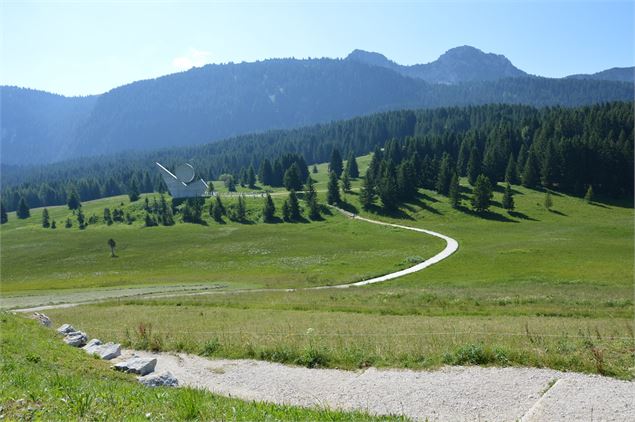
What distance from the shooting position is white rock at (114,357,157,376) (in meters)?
15.9

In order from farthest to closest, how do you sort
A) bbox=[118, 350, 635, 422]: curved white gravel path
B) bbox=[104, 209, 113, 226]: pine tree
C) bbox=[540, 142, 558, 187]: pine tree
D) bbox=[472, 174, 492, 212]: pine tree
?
bbox=[104, 209, 113, 226]: pine tree < bbox=[540, 142, 558, 187]: pine tree < bbox=[472, 174, 492, 212]: pine tree < bbox=[118, 350, 635, 422]: curved white gravel path

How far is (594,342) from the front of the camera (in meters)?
17.3

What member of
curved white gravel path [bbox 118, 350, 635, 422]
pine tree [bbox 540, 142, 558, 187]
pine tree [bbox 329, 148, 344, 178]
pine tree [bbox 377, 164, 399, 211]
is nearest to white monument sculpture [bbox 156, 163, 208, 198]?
pine tree [bbox 329, 148, 344, 178]

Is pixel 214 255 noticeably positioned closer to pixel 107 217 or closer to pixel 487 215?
pixel 487 215

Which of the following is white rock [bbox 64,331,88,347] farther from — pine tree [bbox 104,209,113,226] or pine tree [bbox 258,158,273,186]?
pine tree [bbox 258,158,273,186]

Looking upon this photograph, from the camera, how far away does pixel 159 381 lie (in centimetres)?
1451

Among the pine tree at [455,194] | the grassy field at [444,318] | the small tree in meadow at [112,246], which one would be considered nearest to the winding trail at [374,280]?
the grassy field at [444,318]

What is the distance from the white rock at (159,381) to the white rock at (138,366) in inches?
48.6

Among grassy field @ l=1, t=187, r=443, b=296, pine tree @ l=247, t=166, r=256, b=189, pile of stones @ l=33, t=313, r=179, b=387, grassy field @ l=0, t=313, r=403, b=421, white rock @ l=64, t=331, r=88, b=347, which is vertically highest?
grassy field @ l=0, t=313, r=403, b=421

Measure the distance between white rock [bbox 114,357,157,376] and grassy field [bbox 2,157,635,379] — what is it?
10.8 ft

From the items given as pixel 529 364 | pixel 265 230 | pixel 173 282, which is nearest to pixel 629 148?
pixel 265 230

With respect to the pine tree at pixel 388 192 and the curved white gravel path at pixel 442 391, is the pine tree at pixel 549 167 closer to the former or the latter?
the pine tree at pixel 388 192

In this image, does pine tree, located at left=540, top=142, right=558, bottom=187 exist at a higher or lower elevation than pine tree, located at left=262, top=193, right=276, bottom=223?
higher

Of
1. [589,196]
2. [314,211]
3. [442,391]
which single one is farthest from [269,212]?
[442,391]
